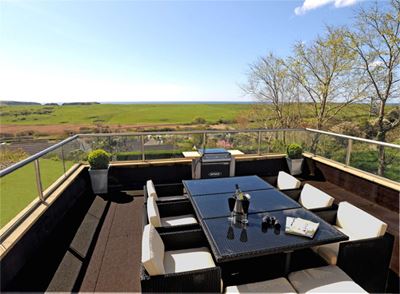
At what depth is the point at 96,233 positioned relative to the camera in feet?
10.9

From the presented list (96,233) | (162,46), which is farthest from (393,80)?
(96,233)

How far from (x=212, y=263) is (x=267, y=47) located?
12.2m

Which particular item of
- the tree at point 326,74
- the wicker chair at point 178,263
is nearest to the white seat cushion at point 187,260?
the wicker chair at point 178,263

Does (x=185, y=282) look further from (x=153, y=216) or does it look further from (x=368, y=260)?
(x=368, y=260)

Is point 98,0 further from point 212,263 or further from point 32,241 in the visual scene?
point 212,263

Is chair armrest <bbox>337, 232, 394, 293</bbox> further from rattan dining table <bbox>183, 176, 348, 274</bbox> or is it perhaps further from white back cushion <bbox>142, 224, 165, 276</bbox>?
white back cushion <bbox>142, 224, 165, 276</bbox>

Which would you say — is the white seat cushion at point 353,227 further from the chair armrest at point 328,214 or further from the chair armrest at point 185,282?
the chair armrest at point 185,282

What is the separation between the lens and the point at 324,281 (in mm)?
1953

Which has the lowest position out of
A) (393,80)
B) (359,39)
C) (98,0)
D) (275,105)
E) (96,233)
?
(96,233)

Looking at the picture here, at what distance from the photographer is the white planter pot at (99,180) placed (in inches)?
188

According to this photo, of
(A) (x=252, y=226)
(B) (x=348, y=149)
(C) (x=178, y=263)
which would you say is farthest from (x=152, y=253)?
(B) (x=348, y=149)

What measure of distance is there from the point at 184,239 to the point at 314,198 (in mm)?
1910

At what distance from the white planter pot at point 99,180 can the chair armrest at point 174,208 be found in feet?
7.47

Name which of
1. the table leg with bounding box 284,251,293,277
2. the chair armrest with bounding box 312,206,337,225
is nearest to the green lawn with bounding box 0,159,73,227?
the table leg with bounding box 284,251,293,277
